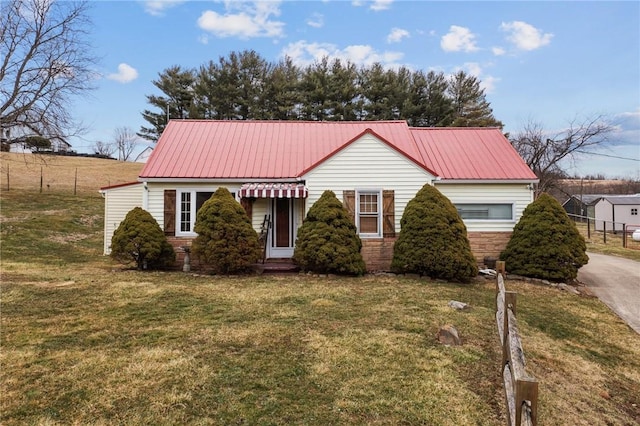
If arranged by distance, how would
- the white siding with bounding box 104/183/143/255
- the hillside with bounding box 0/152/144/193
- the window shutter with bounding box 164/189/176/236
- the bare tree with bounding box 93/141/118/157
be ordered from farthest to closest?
the bare tree with bounding box 93/141/118/157
the hillside with bounding box 0/152/144/193
the white siding with bounding box 104/183/143/255
the window shutter with bounding box 164/189/176/236

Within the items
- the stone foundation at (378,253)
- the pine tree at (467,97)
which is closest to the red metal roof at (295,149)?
the stone foundation at (378,253)

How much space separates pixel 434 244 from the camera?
10508mm

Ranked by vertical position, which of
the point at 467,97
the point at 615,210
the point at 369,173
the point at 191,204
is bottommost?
the point at 191,204

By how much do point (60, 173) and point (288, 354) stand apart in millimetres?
42316

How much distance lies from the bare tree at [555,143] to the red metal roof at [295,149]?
42.1 feet

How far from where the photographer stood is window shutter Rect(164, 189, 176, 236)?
1201 centimetres

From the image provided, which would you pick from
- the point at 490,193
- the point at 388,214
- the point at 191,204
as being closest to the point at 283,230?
the point at 191,204

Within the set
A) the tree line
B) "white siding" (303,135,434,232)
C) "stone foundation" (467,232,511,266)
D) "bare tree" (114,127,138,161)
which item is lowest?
"stone foundation" (467,232,511,266)

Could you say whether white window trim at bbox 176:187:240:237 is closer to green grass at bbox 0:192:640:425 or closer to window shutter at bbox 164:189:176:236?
window shutter at bbox 164:189:176:236

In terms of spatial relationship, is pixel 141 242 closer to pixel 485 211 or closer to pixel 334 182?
pixel 334 182

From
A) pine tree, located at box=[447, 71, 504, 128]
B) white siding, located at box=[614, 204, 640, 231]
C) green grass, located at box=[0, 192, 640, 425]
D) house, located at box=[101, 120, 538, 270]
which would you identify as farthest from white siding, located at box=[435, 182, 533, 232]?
white siding, located at box=[614, 204, 640, 231]

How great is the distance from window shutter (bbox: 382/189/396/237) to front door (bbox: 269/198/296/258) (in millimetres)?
3148

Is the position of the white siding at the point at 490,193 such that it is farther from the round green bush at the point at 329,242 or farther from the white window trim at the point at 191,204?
the white window trim at the point at 191,204

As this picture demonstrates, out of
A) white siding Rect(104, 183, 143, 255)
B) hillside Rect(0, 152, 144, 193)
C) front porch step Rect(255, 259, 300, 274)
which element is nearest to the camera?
front porch step Rect(255, 259, 300, 274)
